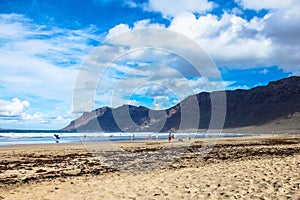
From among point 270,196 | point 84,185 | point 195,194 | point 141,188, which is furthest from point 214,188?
point 84,185

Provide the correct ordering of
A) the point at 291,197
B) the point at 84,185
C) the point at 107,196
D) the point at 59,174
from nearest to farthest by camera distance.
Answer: the point at 291,197 < the point at 107,196 < the point at 84,185 < the point at 59,174

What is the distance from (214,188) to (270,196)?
2038 mm

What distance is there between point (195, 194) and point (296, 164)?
21.4 ft

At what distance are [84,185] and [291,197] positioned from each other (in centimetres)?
789

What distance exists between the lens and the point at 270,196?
860 centimetres

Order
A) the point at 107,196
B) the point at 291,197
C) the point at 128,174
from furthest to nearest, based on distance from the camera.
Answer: the point at 128,174, the point at 107,196, the point at 291,197

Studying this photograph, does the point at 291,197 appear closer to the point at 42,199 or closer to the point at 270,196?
the point at 270,196

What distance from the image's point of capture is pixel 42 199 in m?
10.6

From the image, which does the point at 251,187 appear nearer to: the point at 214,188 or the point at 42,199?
the point at 214,188

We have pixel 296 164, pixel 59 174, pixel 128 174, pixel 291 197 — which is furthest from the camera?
pixel 59 174

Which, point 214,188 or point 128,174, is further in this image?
point 128,174

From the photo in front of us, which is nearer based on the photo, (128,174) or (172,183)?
(172,183)

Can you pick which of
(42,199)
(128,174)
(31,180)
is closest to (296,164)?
(128,174)

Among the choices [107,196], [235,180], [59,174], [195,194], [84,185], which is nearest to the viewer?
[195,194]
